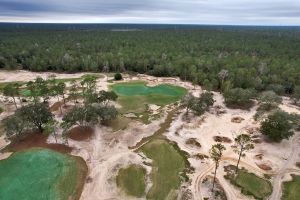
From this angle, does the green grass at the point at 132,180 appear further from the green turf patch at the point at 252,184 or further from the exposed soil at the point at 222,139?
the exposed soil at the point at 222,139

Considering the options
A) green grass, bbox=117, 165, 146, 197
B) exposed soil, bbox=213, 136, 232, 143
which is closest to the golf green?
exposed soil, bbox=213, 136, 232, 143

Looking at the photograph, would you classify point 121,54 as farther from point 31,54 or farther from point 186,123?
point 186,123

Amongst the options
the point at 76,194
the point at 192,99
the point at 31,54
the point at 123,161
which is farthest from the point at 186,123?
the point at 31,54

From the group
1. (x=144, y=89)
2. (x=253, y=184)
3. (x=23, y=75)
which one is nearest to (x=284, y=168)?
(x=253, y=184)

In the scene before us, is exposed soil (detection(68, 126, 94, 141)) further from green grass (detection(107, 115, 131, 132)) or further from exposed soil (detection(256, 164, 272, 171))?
exposed soil (detection(256, 164, 272, 171))

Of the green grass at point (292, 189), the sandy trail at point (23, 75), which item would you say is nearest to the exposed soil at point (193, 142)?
the green grass at point (292, 189)
